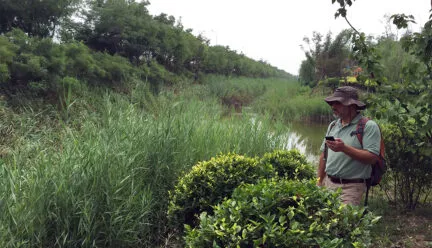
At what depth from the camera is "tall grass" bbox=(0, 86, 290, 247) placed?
8.46ft

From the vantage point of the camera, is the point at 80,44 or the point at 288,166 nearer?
the point at 288,166

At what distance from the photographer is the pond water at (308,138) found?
8923mm

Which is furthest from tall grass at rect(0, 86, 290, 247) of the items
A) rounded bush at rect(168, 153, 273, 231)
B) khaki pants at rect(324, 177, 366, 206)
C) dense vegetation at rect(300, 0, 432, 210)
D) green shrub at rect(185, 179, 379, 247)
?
dense vegetation at rect(300, 0, 432, 210)

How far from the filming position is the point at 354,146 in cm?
303

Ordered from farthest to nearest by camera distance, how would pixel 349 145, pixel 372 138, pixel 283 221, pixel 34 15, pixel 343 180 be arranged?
pixel 34 15
pixel 343 180
pixel 349 145
pixel 372 138
pixel 283 221

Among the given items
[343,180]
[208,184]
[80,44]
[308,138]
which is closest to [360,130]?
[343,180]

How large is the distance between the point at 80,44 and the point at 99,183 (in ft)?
30.1

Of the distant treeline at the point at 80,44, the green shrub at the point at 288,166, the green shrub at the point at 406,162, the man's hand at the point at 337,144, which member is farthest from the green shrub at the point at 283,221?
the distant treeline at the point at 80,44

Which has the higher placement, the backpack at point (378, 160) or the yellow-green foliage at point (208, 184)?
the backpack at point (378, 160)

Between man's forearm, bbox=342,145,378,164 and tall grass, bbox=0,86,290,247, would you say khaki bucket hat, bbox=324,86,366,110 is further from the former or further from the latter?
tall grass, bbox=0,86,290,247

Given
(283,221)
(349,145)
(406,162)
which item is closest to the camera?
(283,221)

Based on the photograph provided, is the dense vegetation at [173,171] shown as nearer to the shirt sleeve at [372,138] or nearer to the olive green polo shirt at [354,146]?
the olive green polo shirt at [354,146]

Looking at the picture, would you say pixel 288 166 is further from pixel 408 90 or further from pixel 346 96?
pixel 408 90

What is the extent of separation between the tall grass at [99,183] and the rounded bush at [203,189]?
309mm
